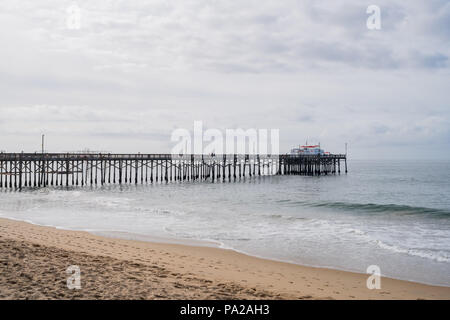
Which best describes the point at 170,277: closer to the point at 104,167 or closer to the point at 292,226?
the point at 292,226

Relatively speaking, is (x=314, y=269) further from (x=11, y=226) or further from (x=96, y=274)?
(x=11, y=226)

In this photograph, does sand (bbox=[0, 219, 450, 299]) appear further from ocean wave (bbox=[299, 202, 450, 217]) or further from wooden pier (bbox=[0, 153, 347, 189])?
wooden pier (bbox=[0, 153, 347, 189])

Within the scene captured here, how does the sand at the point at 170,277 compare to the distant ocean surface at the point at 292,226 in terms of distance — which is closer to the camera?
the sand at the point at 170,277

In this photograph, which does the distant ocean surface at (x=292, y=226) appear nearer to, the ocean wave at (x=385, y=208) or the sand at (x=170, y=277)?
the ocean wave at (x=385, y=208)

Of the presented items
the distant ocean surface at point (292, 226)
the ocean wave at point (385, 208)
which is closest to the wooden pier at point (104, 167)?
the distant ocean surface at point (292, 226)

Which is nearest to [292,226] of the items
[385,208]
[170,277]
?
[170,277]

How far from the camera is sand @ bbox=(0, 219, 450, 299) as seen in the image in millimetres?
6180

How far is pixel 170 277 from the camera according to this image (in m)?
7.52

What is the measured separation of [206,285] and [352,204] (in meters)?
20.7

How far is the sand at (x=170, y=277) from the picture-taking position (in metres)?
6.18

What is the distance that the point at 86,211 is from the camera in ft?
65.9
